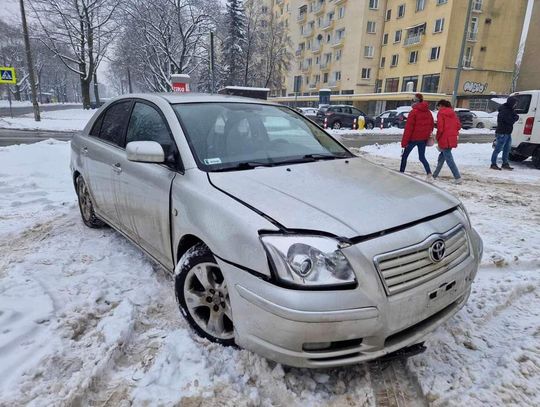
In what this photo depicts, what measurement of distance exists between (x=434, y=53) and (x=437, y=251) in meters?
42.6

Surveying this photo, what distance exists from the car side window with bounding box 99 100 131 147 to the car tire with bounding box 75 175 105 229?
28.7 inches

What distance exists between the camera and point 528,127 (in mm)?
9422

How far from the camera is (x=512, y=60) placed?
40562 millimetres

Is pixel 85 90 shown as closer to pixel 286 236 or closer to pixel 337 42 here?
pixel 337 42

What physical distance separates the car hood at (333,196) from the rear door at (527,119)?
8582 millimetres

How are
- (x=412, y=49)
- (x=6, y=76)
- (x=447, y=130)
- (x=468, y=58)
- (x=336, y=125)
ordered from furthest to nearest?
(x=412, y=49)
(x=468, y=58)
(x=336, y=125)
(x=6, y=76)
(x=447, y=130)

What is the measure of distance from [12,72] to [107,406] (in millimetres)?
19853

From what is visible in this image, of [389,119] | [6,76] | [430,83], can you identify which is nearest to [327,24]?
[430,83]

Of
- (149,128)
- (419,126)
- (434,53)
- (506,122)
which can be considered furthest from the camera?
(434,53)

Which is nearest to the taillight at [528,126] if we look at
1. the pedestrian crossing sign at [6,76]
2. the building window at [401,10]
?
the pedestrian crossing sign at [6,76]

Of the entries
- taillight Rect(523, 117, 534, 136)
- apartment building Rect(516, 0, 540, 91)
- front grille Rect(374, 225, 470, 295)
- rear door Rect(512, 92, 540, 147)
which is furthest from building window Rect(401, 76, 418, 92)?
front grille Rect(374, 225, 470, 295)

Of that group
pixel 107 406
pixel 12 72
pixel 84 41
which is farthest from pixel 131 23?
pixel 107 406

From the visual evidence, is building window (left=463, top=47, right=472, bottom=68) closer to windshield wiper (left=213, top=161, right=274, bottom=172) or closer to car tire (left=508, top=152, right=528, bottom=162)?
car tire (left=508, top=152, right=528, bottom=162)

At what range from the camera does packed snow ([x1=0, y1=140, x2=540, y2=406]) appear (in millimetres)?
2057
